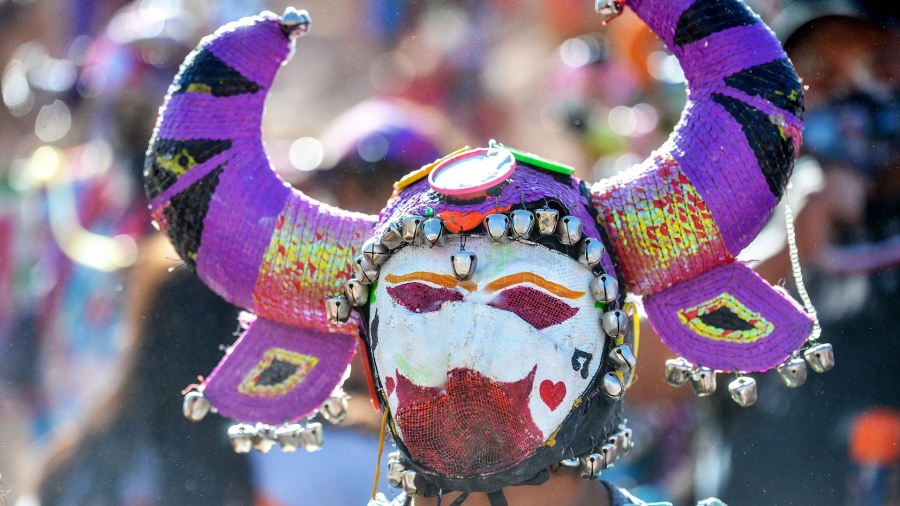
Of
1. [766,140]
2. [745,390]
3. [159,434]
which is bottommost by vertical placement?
[159,434]

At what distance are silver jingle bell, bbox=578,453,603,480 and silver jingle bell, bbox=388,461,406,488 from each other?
0.98 feet

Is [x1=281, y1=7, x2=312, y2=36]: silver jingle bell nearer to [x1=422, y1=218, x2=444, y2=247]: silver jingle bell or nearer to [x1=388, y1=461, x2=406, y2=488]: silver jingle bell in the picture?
[x1=422, y1=218, x2=444, y2=247]: silver jingle bell

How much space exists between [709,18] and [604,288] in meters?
0.50

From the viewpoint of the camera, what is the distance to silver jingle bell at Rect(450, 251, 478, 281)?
6.06ft

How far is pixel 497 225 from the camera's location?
73.1 inches

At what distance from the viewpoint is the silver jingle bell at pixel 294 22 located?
218 centimetres

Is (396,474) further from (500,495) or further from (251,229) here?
(251,229)

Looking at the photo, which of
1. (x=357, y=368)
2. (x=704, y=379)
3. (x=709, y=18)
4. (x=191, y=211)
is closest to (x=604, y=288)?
(x=704, y=379)

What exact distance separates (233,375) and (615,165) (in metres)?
3.46

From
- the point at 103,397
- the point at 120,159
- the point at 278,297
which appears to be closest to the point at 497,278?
the point at 278,297

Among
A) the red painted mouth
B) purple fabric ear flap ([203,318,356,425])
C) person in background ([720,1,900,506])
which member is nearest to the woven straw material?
the red painted mouth

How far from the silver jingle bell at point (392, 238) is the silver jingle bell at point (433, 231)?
0.15 ft

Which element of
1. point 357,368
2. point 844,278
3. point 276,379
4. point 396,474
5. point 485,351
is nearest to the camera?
point 485,351

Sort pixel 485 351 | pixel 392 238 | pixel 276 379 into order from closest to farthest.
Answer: pixel 485 351
pixel 392 238
pixel 276 379
